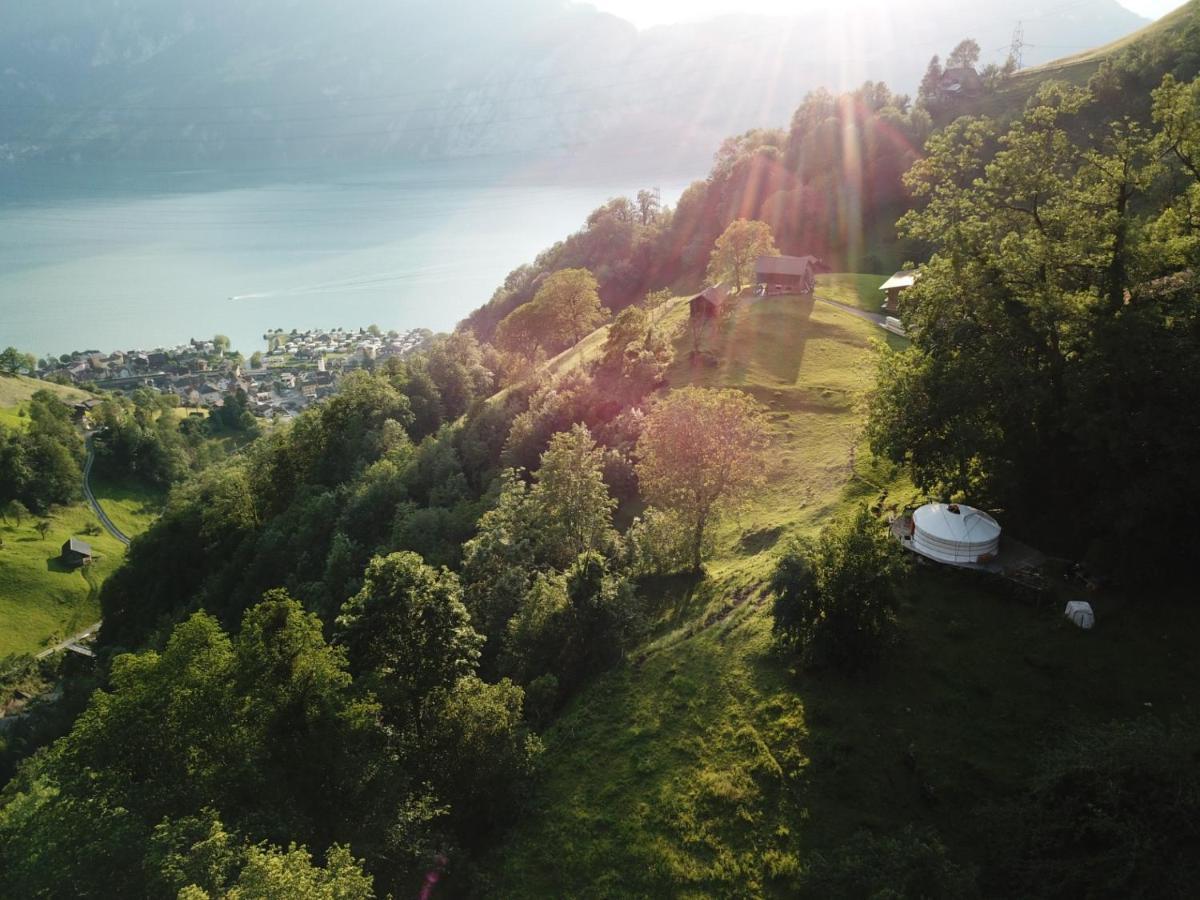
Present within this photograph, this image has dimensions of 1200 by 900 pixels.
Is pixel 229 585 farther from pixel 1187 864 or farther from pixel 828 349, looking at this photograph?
pixel 1187 864

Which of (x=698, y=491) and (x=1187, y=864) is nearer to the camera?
(x=1187, y=864)

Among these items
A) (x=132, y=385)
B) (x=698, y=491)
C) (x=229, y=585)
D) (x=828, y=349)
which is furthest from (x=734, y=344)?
(x=132, y=385)

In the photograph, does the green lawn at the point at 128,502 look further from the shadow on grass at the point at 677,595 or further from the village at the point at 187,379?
the shadow on grass at the point at 677,595

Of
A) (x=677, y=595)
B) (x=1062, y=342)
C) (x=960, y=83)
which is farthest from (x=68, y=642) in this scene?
(x=960, y=83)

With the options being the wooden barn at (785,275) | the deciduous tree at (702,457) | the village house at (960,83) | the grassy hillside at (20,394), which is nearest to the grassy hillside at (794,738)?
the deciduous tree at (702,457)

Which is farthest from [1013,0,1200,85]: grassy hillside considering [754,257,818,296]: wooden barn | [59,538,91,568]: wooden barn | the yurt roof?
[59,538,91,568]: wooden barn

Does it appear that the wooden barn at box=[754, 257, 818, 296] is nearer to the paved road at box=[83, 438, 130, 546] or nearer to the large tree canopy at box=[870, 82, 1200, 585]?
the large tree canopy at box=[870, 82, 1200, 585]
